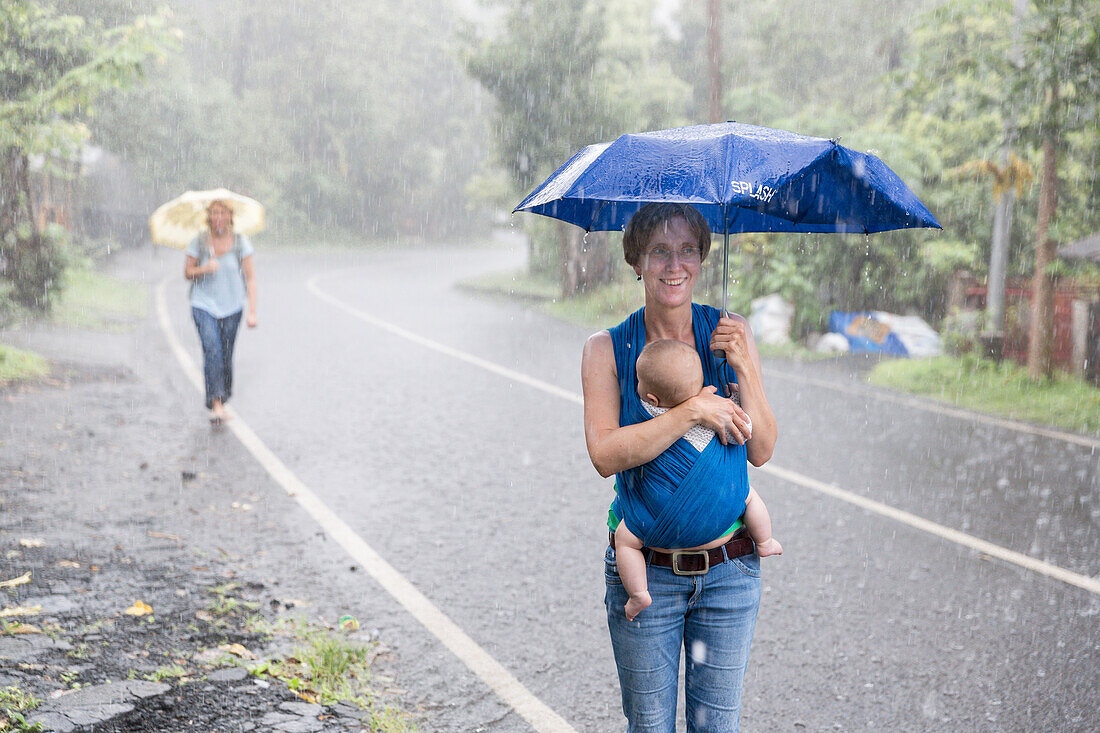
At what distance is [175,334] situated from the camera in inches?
603

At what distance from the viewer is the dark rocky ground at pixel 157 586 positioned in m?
3.64

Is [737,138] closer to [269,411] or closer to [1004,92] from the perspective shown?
[269,411]

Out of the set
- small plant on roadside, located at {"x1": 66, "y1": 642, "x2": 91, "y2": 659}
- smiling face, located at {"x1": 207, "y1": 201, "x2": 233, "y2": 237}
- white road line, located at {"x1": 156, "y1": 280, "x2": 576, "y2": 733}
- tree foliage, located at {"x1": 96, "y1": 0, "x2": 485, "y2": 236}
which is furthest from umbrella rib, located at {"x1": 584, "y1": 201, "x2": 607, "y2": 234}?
tree foliage, located at {"x1": 96, "y1": 0, "x2": 485, "y2": 236}

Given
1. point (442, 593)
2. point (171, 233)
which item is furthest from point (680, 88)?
point (442, 593)

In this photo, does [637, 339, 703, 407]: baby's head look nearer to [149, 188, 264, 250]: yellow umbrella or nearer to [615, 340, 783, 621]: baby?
[615, 340, 783, 621]: baby

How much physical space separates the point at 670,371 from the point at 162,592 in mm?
3304

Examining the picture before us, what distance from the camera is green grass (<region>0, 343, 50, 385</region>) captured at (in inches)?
414

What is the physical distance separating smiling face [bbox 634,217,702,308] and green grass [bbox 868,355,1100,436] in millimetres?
8167

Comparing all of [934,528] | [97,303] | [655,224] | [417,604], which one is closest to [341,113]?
[97,303]

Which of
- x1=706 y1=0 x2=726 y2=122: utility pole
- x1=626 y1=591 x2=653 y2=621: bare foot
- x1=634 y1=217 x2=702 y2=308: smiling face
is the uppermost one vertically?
x1=706 y1=0 x2=726 y2=122: utility pole

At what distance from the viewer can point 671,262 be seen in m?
2.68

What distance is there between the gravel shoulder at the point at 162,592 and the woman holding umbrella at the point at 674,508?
1.35 metres

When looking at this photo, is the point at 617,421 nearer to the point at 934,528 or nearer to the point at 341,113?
the point at 934,528

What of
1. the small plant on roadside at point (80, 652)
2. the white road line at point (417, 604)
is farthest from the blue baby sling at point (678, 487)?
the small plant on roadside at point (80, 652)
